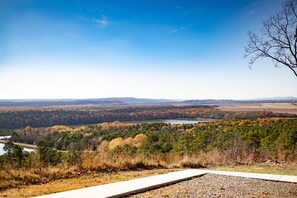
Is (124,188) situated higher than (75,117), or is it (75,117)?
(124,188)

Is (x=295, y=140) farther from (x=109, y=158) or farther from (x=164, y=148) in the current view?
(x=109, y=158)

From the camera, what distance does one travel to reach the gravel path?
7.38 meters

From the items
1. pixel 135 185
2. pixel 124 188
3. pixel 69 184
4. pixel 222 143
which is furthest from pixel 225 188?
pixel 222 143

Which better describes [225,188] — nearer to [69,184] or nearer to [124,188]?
[124,188]

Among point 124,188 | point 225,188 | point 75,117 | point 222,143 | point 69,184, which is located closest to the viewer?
point 124,188

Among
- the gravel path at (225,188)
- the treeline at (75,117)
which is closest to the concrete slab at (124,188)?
the gravel path at (225,188)

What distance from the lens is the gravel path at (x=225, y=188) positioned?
24.2 ft

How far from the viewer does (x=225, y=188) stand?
26.7 ft

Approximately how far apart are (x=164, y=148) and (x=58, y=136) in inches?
1410

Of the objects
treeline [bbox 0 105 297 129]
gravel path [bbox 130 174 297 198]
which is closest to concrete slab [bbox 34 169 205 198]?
gravel path [bbox 130 174 297 198]

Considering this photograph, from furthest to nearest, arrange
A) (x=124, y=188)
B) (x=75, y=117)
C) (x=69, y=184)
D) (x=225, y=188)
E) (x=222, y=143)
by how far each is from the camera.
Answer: (x=75, y=117), (x=222, y=143), (x=69, y=184), (x=225, y=188), (x=124, y=188)

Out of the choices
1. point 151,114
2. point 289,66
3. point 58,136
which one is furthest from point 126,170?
point 151,114

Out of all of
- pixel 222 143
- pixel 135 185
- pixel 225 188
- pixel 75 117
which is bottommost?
pixel 75 117

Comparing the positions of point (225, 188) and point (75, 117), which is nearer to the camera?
A: point (225, 188)
